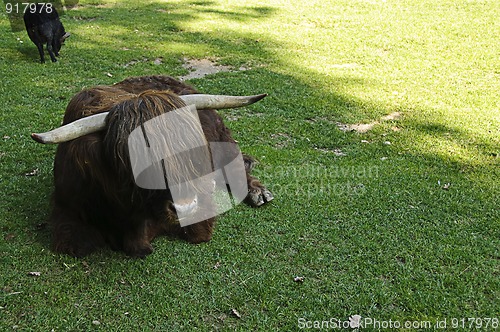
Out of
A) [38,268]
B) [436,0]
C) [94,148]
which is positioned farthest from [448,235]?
[436,0]

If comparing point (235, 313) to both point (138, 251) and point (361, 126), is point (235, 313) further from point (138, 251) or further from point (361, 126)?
point (361, 126)

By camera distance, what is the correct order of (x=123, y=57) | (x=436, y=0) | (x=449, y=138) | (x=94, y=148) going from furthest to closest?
(x=436, y=0)
(x=123, y=57)
(x=449, y=138)
(x=94, y=148)

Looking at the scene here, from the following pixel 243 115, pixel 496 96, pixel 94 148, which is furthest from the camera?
pixel 496 96

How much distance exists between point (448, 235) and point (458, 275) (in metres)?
0.55

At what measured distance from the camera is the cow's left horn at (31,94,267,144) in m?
3.25

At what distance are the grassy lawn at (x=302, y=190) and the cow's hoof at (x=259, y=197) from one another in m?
0.09

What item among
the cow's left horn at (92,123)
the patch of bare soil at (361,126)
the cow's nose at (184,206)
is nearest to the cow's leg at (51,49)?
the patch of bare soil at (361,126)

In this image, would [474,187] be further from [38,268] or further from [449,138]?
[38,268]

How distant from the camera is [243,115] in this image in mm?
6684

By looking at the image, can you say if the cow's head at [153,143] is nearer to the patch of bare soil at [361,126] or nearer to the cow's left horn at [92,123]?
the cow's left horn at [92,123]

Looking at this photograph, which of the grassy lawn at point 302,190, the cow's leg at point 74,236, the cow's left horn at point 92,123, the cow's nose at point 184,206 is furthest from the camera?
the cow's leg at point 74,236

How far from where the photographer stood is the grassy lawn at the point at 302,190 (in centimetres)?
355

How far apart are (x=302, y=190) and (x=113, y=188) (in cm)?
209

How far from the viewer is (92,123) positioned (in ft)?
11.2
